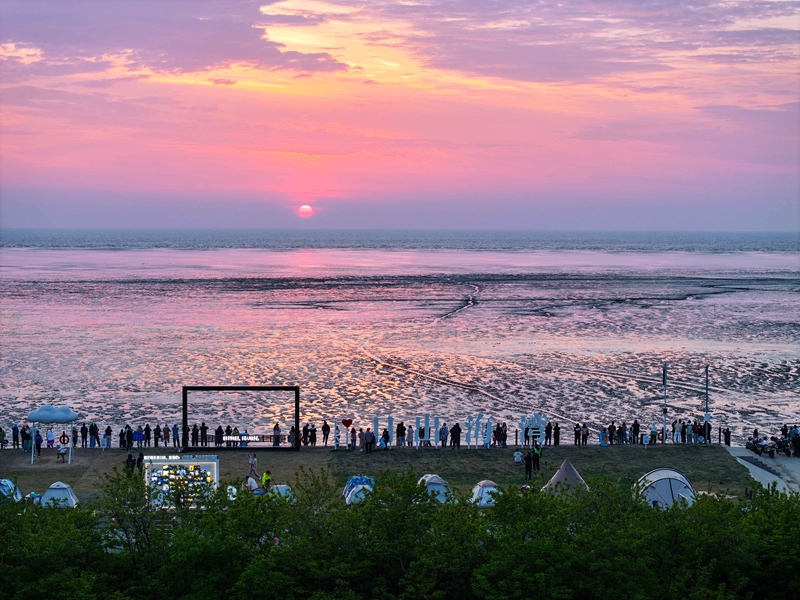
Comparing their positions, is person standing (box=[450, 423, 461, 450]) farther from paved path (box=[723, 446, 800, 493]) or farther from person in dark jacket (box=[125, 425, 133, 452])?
person in dark jacket (box=[125, 425, 133, 452])

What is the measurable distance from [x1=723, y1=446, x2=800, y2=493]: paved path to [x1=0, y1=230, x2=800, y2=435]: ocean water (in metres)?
7.92

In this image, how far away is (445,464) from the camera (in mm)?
36875

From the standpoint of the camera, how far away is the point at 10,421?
4647 cm

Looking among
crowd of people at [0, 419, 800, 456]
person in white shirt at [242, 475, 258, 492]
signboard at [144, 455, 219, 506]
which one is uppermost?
signboard at [144, 455, 219, 506]

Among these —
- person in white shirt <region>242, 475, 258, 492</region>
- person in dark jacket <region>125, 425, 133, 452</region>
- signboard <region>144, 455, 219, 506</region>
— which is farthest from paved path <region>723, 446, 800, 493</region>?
person in dark jacket <region>125, 425, 133, 452</region>

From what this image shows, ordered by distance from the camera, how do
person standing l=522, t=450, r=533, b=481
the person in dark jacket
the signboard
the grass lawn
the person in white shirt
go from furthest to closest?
1. the person in dark jacket
2. person standing l=522, t=450, r=533, b=481
3. the grass lawn
4. the person in white shirt
5. the signboard

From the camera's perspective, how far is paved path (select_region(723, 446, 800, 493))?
3478cm

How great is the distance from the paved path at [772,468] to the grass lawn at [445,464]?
0.53 metres

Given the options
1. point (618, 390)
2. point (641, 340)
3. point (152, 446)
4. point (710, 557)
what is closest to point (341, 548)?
point (710, 557)

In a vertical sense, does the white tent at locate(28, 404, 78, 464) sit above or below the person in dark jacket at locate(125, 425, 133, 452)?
above

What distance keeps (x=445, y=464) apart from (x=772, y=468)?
13341 millimetres

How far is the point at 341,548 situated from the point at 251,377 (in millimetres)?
37211

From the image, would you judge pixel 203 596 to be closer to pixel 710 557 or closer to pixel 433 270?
pixel 710 557

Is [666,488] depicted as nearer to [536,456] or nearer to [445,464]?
[536,456]
